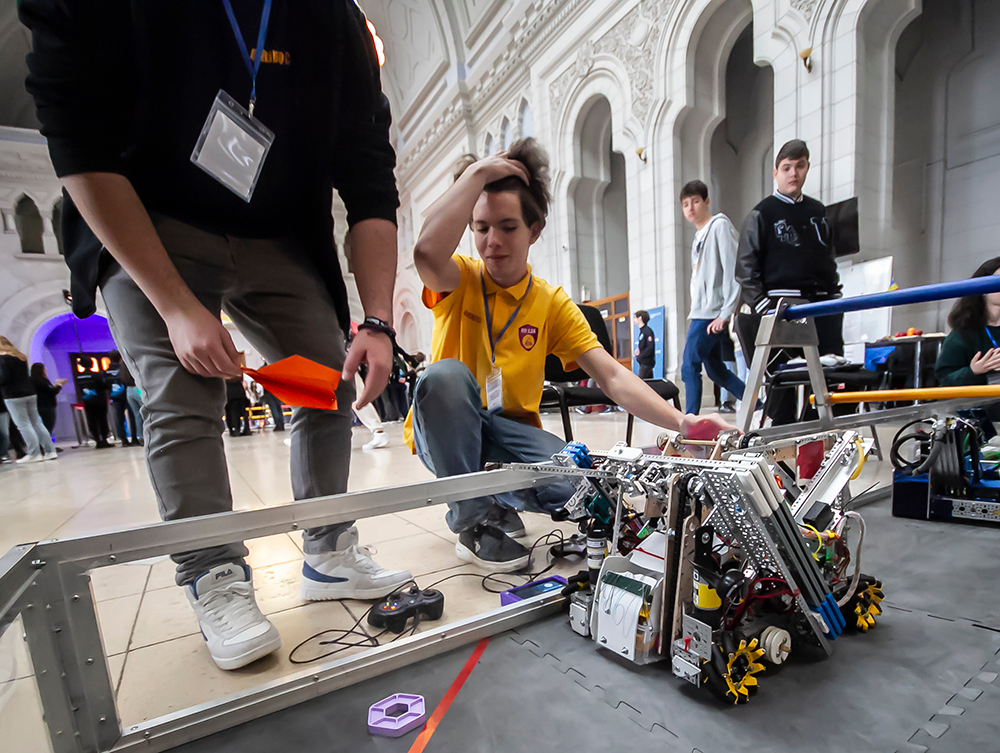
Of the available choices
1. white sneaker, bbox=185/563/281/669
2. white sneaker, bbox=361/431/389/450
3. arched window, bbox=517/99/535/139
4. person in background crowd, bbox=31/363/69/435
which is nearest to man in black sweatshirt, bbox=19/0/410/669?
white sneaker, bbox=185/563/281/669

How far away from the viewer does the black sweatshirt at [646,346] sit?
5.56m

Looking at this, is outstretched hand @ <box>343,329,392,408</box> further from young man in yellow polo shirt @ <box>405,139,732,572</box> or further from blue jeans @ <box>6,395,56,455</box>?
blue jeans @ <box>6,395,56,455</box>

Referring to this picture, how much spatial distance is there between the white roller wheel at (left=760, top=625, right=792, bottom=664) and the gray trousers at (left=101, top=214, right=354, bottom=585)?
2.76 ft

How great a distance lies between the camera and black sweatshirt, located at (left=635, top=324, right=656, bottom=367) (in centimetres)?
556

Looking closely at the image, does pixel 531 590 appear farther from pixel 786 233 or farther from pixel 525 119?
pixel 525 119

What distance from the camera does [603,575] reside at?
0.79m

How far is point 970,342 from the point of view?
2.30m

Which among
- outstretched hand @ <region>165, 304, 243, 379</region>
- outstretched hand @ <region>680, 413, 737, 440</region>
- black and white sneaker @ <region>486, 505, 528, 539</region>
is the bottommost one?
black and white sneaker @ <region>486, 505, 528, 539</region>

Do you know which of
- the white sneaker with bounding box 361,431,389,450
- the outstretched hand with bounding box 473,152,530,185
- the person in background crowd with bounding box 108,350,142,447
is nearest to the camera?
the outstretched hand with bounding box 473,152,530,185

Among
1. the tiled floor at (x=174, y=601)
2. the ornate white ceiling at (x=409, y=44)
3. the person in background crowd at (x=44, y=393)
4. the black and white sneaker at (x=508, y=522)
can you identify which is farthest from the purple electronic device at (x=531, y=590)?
the ornate white ceiling at (x=409, y=44)

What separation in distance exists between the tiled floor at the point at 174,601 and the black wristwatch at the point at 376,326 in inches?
20.7

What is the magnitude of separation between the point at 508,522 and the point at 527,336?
60 cm

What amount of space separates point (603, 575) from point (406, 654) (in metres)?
0.35

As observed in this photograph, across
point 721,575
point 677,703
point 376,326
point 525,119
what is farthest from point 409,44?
point 677,703
